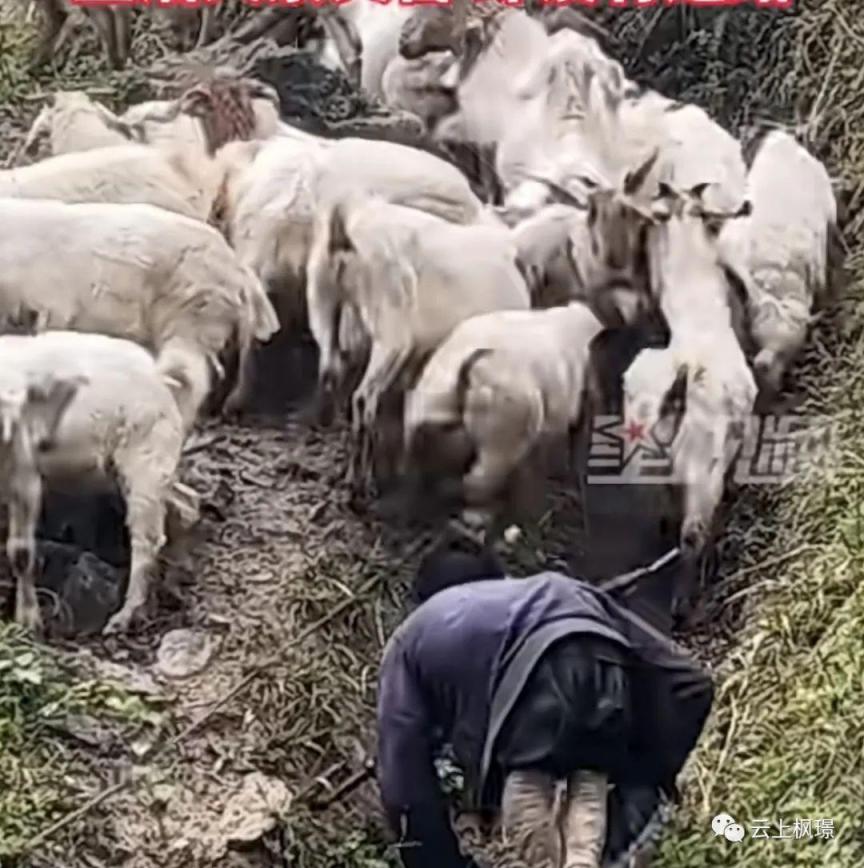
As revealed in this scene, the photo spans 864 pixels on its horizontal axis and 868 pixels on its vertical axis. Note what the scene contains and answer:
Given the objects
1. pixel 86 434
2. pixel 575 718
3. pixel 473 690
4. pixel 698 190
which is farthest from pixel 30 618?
pixel 698 190

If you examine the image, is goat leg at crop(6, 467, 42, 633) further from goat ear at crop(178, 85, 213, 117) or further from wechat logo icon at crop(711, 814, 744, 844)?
wechat logo icon at crop(711, 814, 744, 844)

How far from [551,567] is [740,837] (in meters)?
0.33

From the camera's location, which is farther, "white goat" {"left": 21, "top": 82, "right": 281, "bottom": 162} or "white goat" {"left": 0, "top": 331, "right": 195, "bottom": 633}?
"white goat" {"left": 21, "top": 82, "right": 281, "bottom": 162}

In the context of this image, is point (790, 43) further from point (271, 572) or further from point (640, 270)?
point (271, 572)

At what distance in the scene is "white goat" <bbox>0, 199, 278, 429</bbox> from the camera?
1785 millimetres

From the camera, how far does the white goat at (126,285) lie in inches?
70.3

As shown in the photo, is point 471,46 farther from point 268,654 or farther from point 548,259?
point 268,654

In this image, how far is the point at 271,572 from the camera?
5.92 feet

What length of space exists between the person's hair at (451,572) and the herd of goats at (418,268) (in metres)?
0.03

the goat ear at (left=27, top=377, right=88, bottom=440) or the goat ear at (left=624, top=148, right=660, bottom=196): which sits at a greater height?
the goat ear at (left=624, top=148, right=660, bottom=196)

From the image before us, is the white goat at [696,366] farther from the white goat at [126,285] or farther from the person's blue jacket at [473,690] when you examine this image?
the white goat at [126,285]

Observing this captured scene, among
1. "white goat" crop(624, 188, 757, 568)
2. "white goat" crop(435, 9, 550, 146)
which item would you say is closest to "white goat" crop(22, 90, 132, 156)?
"white goat" crop(435, 9, 550, 146)

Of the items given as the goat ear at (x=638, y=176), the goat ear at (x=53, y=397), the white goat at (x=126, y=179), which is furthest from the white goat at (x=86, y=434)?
the goat ear at (x=638, y=176)

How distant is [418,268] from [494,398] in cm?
16
